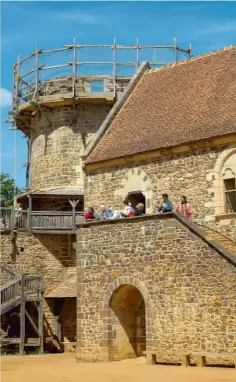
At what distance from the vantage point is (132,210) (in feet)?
76.7

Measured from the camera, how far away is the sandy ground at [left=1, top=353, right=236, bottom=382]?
57.3 ft

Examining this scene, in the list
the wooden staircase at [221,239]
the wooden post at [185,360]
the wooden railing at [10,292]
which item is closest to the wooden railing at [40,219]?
the wooden railing at [10,292]

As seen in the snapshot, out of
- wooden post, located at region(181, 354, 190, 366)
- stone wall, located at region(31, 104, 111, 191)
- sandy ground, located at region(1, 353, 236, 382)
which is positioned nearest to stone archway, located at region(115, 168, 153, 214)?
sandy ground, located at region(1, 353, 236, 382)

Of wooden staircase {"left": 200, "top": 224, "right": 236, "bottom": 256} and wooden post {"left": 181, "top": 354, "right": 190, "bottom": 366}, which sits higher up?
wooden staircase {"left": 200, "top": 224, "right": 236, "bottom": 256}

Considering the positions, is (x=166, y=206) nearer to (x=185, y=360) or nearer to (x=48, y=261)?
(x=185, y=360)

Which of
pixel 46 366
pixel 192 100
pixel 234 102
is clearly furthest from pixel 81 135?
pixel 46 366

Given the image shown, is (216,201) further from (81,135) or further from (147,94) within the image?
(81,135)

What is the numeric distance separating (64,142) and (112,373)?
1785 cm

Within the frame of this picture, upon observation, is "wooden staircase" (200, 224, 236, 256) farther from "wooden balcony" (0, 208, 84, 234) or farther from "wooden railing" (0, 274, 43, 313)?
"wooden balcony" (0, 208, 84, 234)

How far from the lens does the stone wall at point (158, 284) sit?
63.7ft

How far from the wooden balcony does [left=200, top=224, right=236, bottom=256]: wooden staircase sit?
1202 cm

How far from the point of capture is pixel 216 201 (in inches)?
897

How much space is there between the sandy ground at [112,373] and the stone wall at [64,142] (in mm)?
13032

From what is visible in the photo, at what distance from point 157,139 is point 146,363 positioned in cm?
A: 810
